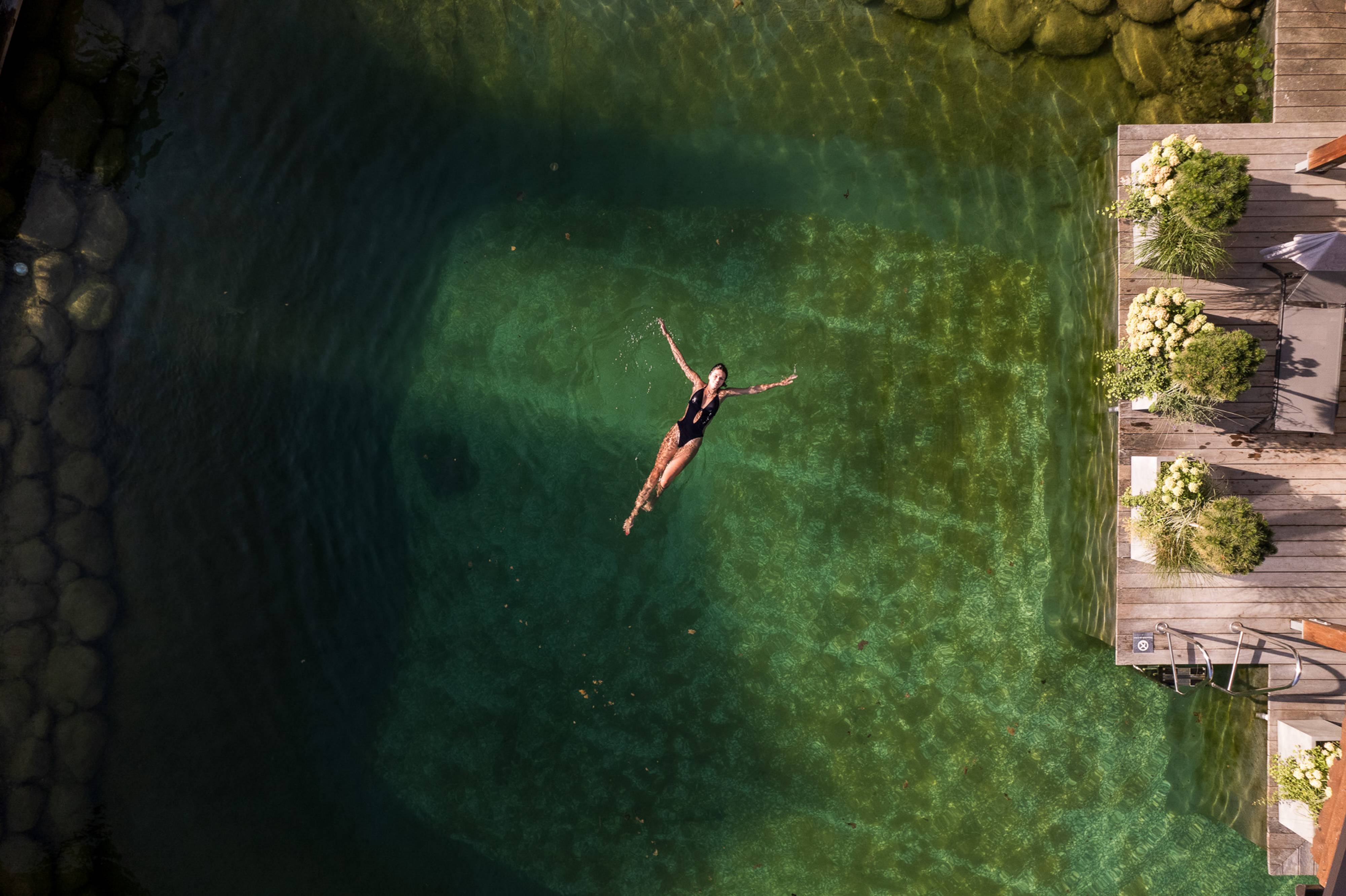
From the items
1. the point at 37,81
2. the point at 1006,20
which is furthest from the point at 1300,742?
the point at 37,81

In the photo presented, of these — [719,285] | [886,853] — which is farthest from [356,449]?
[886,853]

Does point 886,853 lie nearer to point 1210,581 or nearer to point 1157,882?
point 1157,882

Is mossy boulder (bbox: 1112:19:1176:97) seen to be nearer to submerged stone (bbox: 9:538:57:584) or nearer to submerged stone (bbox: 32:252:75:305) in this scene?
submerged stone (bbox: 32:252:75:305)

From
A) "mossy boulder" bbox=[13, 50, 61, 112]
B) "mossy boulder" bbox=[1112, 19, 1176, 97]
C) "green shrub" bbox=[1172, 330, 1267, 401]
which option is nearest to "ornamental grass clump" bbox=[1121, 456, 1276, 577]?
"green shrub" bbox=[1172, 330, 1267, 401]

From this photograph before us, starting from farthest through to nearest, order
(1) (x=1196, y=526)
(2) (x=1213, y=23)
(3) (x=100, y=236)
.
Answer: (3) (x=100, y=236) < (2) (x=1213, y=23) < (1) (x=1196, y=526)

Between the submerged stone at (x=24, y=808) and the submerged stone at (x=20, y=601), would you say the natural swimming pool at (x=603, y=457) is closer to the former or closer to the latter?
the submerged stone at (x=24, y=808)

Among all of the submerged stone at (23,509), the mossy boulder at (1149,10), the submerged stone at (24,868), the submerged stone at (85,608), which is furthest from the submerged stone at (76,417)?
the mossy boulder at (1149,10)

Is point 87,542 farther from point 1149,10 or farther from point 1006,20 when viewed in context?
point 1149,10
